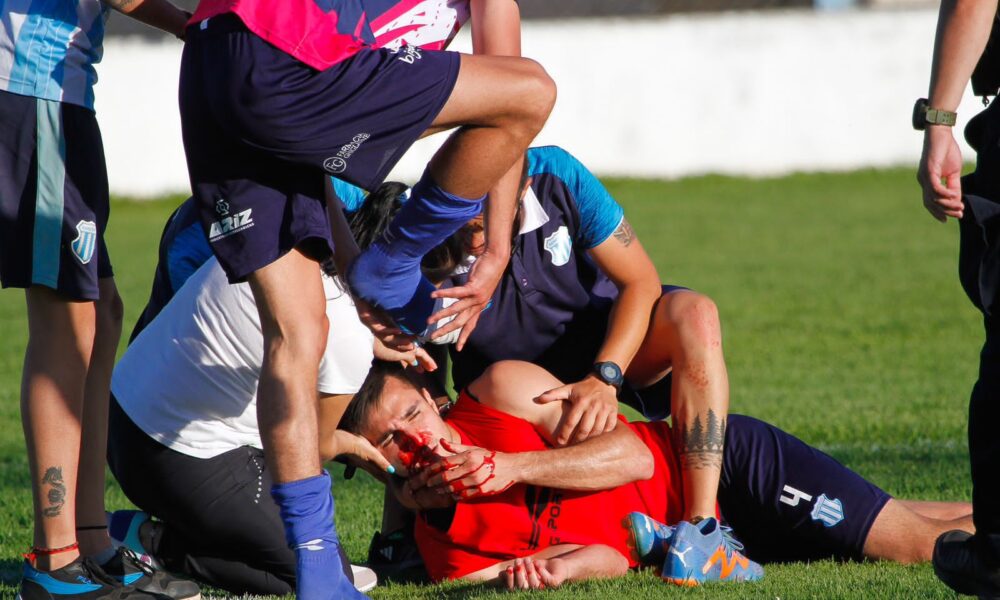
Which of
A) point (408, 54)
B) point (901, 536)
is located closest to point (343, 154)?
point (408, 54)

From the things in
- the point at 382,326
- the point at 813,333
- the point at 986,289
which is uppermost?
the point at 986,289

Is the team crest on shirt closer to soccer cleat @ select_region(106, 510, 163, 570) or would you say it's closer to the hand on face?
the hand on face

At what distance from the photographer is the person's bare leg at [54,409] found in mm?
3717

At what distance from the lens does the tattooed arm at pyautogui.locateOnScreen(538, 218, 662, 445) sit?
4.17m

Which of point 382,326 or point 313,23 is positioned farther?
A: point 382,326

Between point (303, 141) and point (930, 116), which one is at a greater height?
point (930, 116)

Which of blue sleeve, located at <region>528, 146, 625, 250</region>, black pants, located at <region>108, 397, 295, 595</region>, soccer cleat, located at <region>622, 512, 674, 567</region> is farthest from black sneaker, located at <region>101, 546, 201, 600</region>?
blue sleeve, located at <region>528, 146, 625, 250</region>

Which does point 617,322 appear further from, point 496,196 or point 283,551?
point 283,551

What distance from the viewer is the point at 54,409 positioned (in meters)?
3.75

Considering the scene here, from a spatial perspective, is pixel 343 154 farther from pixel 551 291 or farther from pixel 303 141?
pixel 551 291

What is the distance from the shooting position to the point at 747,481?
171 inches

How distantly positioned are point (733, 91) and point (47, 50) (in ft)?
54.1

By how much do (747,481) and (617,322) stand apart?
27.3 inches

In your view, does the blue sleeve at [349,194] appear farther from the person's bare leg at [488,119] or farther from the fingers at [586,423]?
the person's bare leg at [488,119]
